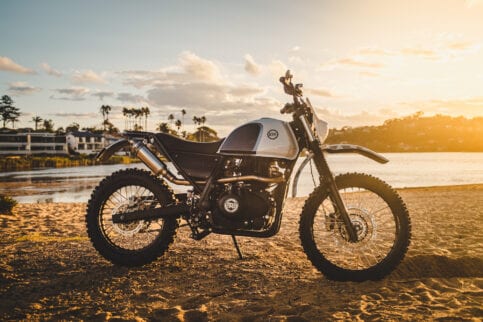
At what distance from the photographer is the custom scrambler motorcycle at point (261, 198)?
13.2ft

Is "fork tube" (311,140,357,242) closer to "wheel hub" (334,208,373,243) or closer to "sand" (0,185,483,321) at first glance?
"wheel hub" (334,208,373,243)

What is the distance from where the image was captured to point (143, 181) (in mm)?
4680

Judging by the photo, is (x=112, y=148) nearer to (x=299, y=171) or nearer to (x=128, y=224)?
(x=128, y=224)

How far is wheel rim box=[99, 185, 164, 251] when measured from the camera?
470cm

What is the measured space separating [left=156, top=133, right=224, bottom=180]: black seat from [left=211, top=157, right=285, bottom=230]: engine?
0.81 feet

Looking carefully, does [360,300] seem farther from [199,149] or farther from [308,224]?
[199,149]

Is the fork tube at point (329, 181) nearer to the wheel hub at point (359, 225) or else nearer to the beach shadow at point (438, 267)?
the wheel hub at point (359, 225)

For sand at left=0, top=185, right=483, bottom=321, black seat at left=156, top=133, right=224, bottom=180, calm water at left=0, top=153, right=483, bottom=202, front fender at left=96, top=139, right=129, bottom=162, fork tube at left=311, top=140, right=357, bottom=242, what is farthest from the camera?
calm water at left=0, top=153, right=483, bottom=202

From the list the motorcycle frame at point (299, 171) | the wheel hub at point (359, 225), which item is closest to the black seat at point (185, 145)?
the motorcycle frame at point (299, 171)

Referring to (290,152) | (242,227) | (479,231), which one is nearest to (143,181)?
(242,227)

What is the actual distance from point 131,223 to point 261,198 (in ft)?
6.21

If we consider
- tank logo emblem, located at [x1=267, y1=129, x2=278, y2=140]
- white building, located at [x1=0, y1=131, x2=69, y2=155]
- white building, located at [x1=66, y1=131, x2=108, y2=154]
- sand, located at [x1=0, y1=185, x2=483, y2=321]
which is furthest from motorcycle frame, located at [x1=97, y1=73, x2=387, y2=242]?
white building, located at [x1=0, y1=131, x2=69, y2=155]

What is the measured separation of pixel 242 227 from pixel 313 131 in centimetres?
144

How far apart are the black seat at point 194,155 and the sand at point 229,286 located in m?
1.26
